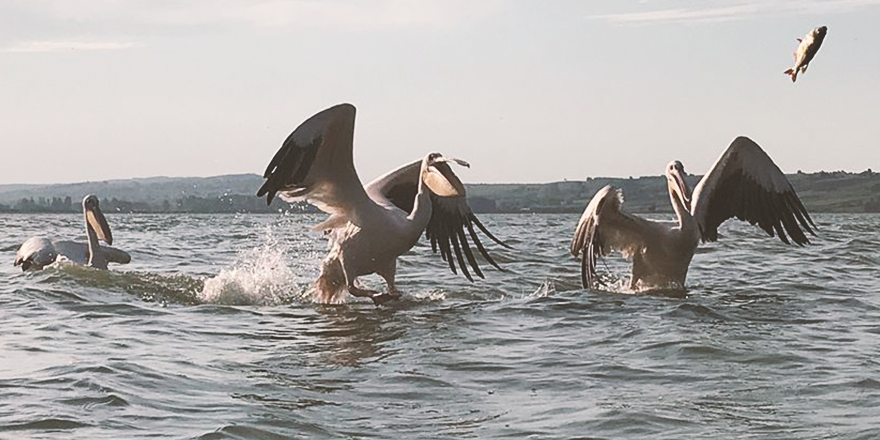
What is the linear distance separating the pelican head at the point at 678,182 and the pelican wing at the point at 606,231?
0.66 m

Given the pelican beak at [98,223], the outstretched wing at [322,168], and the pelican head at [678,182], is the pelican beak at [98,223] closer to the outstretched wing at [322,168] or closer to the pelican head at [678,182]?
the outstretched wing at [322,168]

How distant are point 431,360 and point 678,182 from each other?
498 centimetres

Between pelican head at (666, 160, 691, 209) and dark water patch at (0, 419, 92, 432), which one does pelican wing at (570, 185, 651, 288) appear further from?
dark water patch at (0, 419, 92, 432)

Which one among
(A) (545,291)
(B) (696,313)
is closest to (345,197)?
(A) (545,291)

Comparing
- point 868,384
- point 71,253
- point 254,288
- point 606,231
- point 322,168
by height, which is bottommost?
point 868,384

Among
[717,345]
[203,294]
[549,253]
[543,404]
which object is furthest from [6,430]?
[549,253]

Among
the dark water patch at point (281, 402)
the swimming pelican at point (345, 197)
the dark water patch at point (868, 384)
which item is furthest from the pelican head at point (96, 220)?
the dark water patch at point (868, 384)

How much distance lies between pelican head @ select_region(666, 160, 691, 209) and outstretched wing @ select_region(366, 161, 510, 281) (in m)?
1.66

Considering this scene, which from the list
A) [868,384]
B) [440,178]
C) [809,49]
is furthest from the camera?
[440,178]

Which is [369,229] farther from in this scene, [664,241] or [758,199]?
[758,199]

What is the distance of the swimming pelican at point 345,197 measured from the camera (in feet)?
34.7

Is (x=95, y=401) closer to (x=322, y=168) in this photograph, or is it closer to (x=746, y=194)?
(x=322, y=168)

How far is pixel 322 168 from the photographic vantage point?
1092 cm

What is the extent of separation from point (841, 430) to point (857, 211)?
7756 cm
